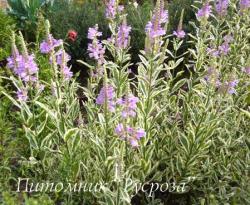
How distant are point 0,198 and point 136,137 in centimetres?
122

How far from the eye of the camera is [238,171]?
112 inches

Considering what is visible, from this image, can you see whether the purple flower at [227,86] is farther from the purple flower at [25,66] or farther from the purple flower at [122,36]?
the purple flower at [25,66]

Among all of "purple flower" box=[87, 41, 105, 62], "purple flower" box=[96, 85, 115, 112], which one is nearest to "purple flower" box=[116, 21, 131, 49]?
"purple flower" box=[87, 41, 105, 62]

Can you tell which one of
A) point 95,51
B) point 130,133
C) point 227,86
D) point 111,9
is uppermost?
point 111,9

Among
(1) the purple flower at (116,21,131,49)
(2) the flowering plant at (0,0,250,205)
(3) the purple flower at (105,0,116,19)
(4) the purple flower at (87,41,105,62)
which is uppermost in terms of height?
(3) the purple flower at (105,0,116,19)

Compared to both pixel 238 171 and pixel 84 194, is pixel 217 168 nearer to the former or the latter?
pixel 238 171

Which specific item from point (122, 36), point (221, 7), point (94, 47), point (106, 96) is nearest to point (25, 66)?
point (106, 96)

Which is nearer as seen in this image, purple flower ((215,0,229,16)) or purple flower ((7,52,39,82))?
purple flower ((7,52,39,82))

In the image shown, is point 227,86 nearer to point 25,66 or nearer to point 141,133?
point 141,133

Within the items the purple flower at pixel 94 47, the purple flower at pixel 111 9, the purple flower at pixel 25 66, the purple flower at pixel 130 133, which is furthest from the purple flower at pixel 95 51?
the purple flower at pixel 130 133

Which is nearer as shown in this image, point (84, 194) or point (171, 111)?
point (84, 194)

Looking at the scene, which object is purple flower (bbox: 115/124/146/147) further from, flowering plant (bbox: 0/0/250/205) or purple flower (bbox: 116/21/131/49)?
purple flower (bbox: 116/21/131/49)

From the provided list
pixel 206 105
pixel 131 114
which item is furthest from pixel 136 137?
pixel 206 105

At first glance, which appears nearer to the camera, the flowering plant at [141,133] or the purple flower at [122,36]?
the flowering plant at [141,133]
